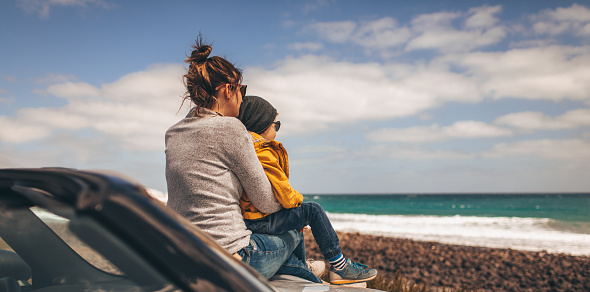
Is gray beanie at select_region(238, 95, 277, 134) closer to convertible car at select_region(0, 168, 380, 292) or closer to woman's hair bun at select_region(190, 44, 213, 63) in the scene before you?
woman's hair bun at select_region(190, 44, 213, 63)

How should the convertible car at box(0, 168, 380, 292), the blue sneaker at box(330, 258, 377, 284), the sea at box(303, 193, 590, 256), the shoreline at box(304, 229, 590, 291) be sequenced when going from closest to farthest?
the convertible car at box(0, 168, 380, 292) → the blue sneaker at box(330, 258, 377, 284) → the shoreline at box(304, 229, 590, 291) → the sea at box(303, 193, 590, 256)

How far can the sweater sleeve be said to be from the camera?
1896 millimetres

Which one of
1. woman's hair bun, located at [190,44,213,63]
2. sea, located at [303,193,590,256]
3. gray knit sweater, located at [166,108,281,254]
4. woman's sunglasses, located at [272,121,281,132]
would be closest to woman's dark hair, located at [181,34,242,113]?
woman's hair bun, located at [190,44,213,63]

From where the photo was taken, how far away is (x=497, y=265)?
9.20 m

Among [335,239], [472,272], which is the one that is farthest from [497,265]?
[335,239]

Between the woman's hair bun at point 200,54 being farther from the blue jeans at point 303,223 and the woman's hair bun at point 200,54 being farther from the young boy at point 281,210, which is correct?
the blue jeans at point 303,223

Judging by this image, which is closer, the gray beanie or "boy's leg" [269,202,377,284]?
"boy's leg" [269,202,377,284]

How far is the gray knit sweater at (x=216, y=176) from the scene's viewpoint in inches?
74.5

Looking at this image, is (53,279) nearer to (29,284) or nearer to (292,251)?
(29,284)

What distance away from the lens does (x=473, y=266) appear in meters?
8.96

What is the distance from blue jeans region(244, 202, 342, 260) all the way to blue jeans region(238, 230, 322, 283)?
0.05m

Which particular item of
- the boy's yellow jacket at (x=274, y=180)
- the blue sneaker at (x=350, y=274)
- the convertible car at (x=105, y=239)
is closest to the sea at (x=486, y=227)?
the blue sneaker at (x=350, y=274)

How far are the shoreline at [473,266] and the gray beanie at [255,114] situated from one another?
5866mm

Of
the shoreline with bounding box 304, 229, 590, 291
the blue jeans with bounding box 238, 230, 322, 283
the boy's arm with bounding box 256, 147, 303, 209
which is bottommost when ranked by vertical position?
the shoreline with bounding box 304, 229, 590, 291
